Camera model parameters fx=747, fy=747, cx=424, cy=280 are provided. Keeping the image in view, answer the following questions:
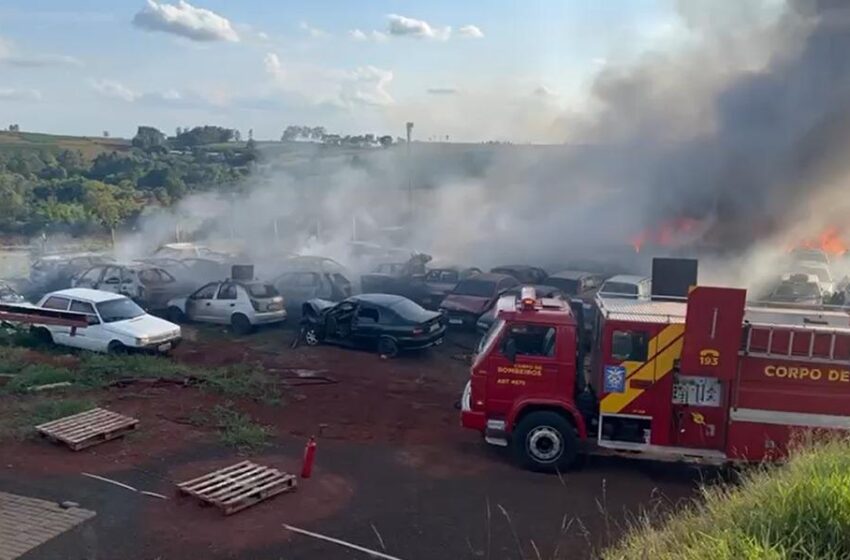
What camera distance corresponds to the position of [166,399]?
481 inches

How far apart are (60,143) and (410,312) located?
70767mm

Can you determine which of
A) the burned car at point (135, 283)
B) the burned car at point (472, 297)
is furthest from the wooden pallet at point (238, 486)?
the burned car at point (135, 283)

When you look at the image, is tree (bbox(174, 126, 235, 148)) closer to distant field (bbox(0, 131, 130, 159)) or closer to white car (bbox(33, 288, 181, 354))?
distant field (bbox(0, 131, 130, 159))

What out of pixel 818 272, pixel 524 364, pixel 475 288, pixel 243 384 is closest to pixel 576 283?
pixel 475 288

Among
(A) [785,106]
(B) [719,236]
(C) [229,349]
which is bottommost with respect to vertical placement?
(C) [229,349]

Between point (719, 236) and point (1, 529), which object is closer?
point (1, 529)

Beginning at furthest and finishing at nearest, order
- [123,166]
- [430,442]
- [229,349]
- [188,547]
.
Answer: [123,166] < [229,349] < [430,442] < [188,547]

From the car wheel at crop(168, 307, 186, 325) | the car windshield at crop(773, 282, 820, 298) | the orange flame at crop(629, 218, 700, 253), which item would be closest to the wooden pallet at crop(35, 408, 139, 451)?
the car wheel at crop(168, 307, 186, 325)

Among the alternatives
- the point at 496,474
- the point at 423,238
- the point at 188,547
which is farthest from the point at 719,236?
the point at 188,547

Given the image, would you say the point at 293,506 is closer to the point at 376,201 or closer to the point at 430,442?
the point at 430,442

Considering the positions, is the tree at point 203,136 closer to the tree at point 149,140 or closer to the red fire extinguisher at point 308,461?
the tree at point 149,140

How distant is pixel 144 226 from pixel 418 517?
108 feet

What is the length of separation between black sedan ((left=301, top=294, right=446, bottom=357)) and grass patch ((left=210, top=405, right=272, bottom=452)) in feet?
14.9

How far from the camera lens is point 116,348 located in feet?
48.4
